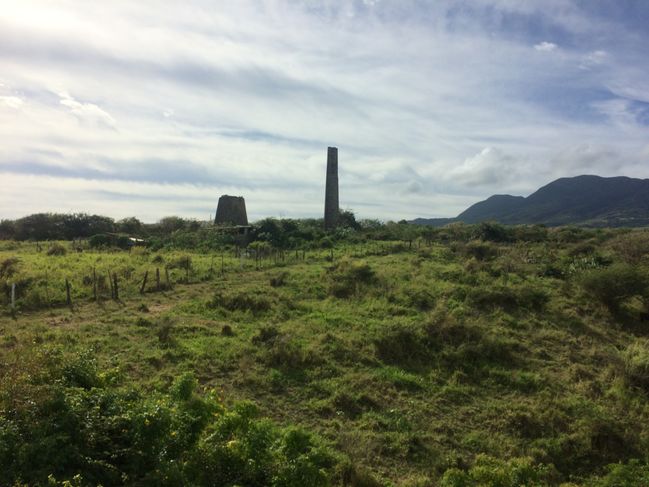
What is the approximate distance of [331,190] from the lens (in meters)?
35.4

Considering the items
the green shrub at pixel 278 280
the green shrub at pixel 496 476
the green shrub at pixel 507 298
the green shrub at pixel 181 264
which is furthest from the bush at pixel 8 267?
the green shrub at pixel 496 476

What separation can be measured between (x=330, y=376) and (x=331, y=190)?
27373 millimetres

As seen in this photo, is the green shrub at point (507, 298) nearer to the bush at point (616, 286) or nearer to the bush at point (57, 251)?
the bush at point (616, 286)

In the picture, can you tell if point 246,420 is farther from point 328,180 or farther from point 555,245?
point 328,180

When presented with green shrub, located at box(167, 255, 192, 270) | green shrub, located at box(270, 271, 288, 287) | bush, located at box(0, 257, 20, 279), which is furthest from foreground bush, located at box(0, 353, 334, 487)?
green shrub, located at box(167, 255, 192, 270)

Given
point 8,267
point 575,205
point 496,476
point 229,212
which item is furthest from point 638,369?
point 575,205

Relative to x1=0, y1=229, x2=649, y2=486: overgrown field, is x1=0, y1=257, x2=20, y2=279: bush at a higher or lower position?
higher

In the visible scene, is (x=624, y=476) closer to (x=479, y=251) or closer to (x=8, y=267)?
(x=479, y=251)

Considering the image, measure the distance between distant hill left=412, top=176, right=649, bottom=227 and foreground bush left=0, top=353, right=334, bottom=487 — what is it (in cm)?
5893

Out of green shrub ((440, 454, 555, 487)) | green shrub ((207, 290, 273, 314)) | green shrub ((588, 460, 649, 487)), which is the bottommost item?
green shrub ((588, 460, 649, 487))

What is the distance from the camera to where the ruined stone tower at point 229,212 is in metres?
35.2

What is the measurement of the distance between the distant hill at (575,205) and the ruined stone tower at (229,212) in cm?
3253

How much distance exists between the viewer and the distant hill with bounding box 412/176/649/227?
69.9 meters

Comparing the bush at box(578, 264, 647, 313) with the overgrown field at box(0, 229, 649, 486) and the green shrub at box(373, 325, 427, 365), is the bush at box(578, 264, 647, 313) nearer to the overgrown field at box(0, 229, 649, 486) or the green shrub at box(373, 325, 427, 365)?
the overgrown field at box(0, 229, 649, 486)
